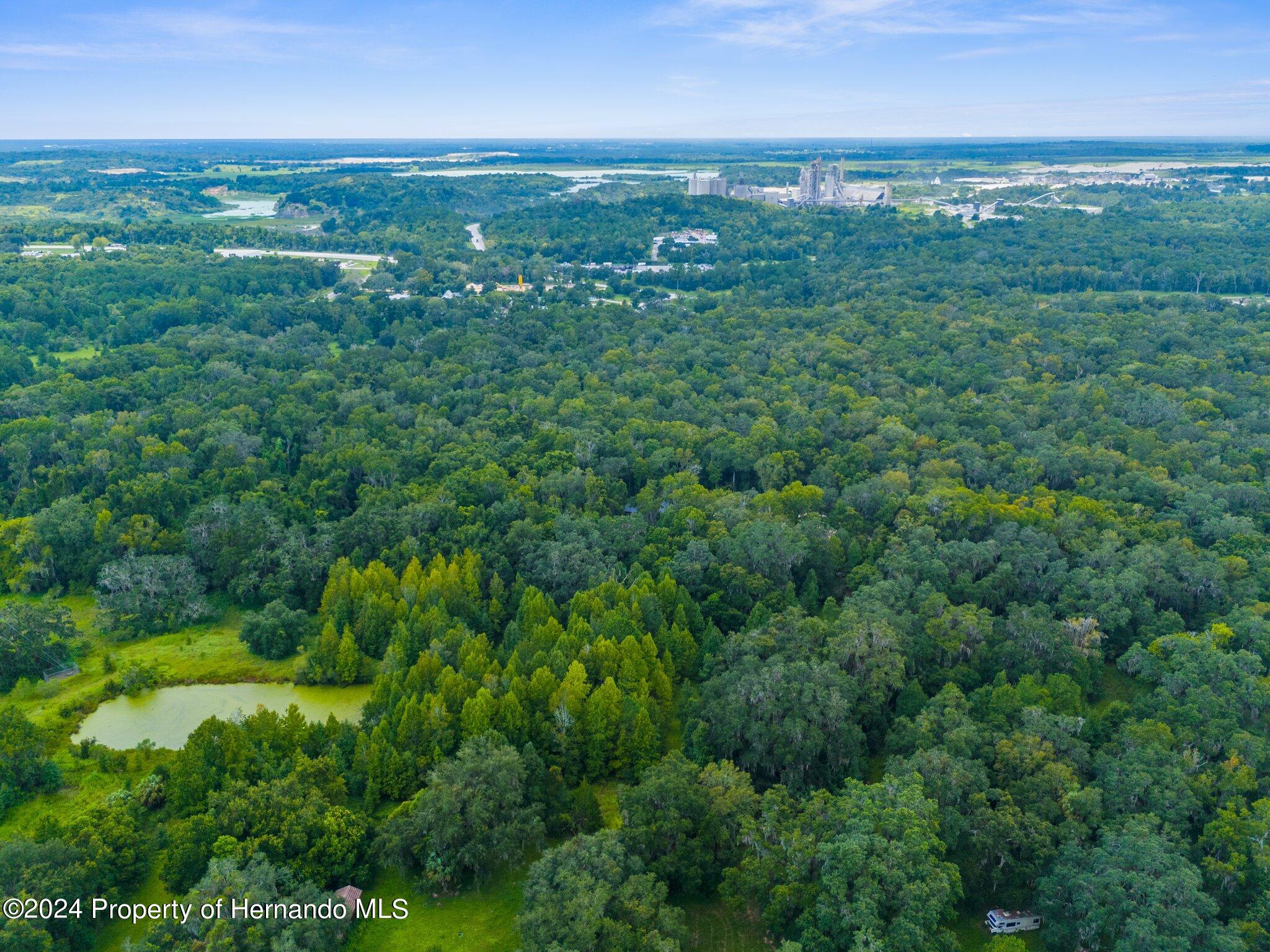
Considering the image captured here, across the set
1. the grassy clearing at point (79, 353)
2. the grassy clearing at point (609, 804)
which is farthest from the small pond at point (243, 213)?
the grassy clearing at point (609, 804)

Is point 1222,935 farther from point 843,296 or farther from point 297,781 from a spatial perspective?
point 843,296

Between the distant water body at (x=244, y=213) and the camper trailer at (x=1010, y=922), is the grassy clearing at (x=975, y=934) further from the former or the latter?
the distant water body at (x=244, y=213)

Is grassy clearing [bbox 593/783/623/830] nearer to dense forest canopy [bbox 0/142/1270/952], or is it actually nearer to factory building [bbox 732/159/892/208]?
dense forest canopy [bbox 0/142/1270/952]

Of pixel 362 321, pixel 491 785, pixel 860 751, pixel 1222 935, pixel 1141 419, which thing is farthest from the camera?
pixel 362 321

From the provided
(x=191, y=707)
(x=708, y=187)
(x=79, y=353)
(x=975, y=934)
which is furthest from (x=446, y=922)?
(x=708, y=187)

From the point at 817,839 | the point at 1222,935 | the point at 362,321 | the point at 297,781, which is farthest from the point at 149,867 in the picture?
the point at 362,321

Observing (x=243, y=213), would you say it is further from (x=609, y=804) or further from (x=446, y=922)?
(x=446, y=922)
